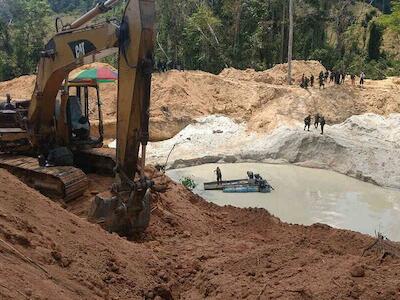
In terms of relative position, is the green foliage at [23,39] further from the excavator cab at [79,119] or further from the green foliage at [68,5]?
the green foliage at [68,5]

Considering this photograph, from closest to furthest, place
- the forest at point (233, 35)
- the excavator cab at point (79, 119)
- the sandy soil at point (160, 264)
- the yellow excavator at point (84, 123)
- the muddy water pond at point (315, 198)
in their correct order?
the sandy soil at point (160, 264)
the yellow excavator at point (84, 123)
the excavator cab at point (79, 119)
the muddy water pond at point (315, 198)
the forest at point (233, 35)

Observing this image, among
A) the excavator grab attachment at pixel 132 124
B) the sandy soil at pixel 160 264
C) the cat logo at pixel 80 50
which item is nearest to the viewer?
the sandy soil at pixel 160 264

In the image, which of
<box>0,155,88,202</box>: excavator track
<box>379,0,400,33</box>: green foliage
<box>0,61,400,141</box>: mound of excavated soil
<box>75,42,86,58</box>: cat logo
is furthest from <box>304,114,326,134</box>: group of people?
<box>75,42,86,58</box>: cat logo

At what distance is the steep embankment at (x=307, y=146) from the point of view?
23531 mm

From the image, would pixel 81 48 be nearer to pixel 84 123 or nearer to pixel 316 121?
pixel 84 123

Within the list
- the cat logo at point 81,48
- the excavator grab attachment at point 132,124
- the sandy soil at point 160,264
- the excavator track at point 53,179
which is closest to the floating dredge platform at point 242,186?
the sandy soil at point 160,264

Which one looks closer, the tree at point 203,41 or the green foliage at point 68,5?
the tree at point 203,41

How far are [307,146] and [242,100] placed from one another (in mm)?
6916

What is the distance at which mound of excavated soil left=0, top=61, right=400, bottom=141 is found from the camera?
29.4 metres

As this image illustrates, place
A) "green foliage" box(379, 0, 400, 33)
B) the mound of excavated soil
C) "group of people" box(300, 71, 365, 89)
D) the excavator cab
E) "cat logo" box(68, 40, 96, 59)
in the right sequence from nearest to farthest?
Answer: "cat logo" box(68, 40, 96, 59) < the excavator cab < the mound of excavated soil < "group of people" box(300, 71, 365, 89) < "green foliage" box(379, 0, 400, 33)

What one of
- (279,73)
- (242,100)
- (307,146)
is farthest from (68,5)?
(307,146)

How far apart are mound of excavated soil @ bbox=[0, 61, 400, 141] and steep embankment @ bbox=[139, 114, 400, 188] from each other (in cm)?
96

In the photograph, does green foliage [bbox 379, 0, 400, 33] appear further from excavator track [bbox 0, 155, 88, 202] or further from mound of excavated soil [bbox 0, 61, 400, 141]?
excavator track [bbox 0, 155, 88, 202]

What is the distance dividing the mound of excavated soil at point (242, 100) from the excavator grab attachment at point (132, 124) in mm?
19733
